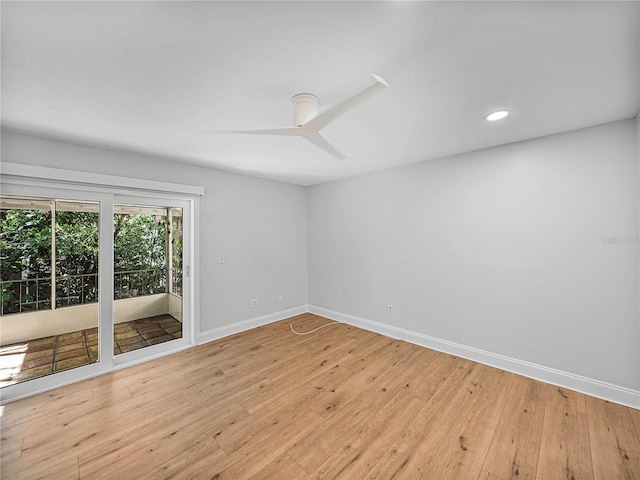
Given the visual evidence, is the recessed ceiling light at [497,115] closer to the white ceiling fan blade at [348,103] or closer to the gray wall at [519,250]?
the gray wall at [519,250]

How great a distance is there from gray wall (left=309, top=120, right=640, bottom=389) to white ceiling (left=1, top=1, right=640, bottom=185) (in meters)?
0.43

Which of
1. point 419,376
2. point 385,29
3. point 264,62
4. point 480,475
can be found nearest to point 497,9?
point 385,29

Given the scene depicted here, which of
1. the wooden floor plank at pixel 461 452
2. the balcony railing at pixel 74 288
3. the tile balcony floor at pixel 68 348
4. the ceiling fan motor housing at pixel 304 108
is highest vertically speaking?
the ceiling fan motor housing at pixel 304 108

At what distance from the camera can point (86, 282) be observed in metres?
2.73

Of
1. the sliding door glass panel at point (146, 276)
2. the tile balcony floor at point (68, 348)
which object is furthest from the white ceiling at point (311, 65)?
the tile balcony floor at point (68, 348)

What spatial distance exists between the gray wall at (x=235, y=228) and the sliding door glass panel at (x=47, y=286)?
49 cm

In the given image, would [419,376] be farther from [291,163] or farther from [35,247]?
[35,247]

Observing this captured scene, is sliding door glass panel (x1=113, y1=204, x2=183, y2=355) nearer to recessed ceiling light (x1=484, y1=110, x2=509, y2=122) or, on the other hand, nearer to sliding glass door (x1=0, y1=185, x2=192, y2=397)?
sliding glass door (x1=0, y1=185, x2=192, y2=397)

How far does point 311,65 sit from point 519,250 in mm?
2662

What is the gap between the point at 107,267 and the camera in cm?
282

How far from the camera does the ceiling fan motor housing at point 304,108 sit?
5.87ft

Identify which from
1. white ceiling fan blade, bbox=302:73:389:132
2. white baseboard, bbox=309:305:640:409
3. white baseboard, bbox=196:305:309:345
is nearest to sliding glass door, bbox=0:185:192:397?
white baseboard, bbox=196:305:309:345

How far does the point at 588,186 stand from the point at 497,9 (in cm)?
211

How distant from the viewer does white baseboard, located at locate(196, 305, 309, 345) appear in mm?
3545
